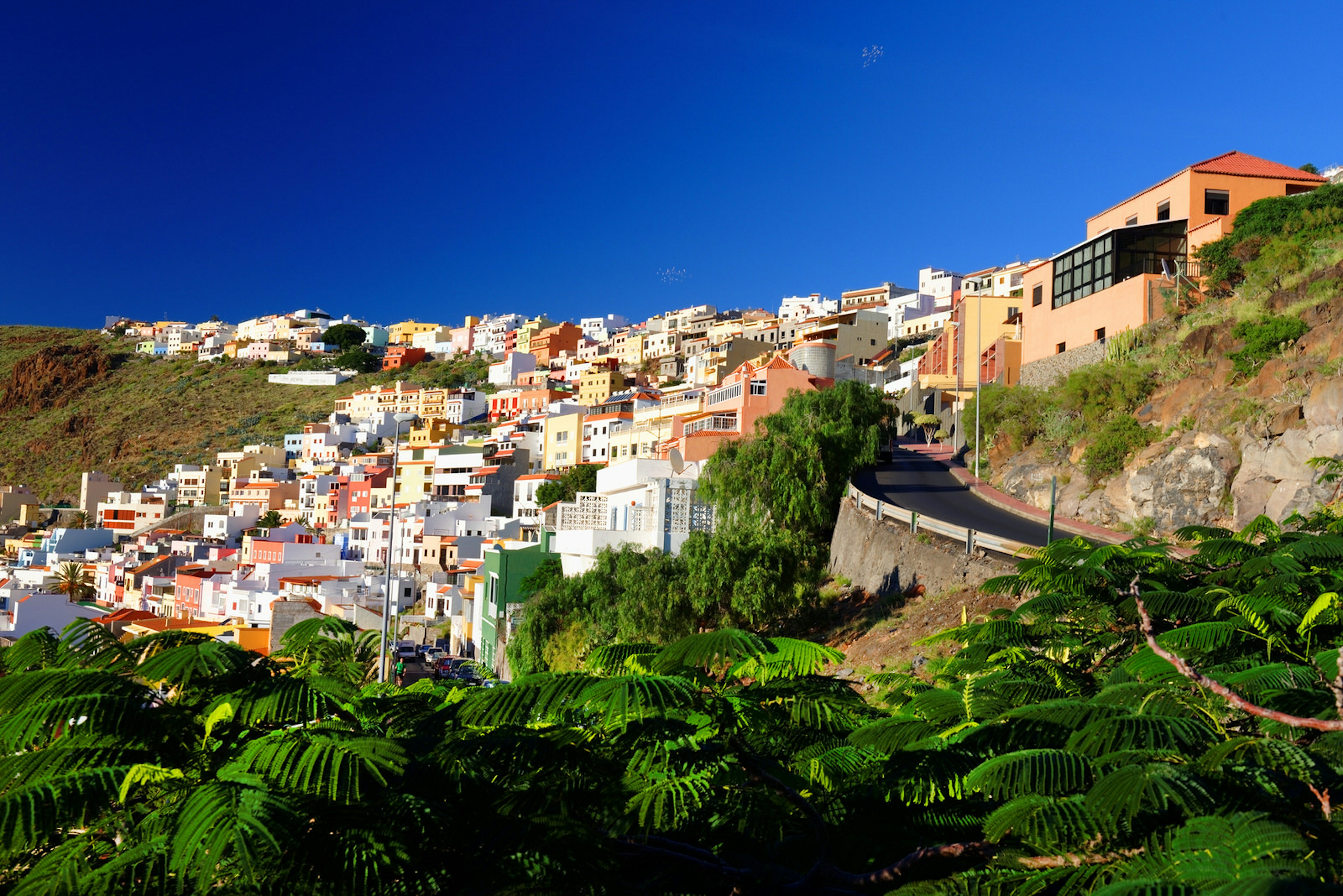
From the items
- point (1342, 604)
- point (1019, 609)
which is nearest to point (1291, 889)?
point (1342, 604)

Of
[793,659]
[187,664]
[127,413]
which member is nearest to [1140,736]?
[793,659]

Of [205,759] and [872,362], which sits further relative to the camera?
[872,362]

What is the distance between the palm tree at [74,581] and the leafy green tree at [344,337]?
103512 millimetres

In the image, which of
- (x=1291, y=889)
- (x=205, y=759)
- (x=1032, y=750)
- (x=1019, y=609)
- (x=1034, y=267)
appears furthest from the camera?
(x=1034, y=267)

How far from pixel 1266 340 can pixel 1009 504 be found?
26.6ft

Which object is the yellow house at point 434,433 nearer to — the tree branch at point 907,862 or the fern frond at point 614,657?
the fern frond at point 614,657

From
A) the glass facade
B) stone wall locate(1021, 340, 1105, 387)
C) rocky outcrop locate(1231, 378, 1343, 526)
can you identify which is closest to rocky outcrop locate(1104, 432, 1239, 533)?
rocky outcrop locate(1231, 378, 1343, 526)

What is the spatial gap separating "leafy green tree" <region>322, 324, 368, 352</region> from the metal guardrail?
163 m

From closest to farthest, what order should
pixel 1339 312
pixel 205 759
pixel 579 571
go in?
pixel 205 759
pixel 1339 312
pixel 579 571

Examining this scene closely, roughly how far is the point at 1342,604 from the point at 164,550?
8617 centimetres

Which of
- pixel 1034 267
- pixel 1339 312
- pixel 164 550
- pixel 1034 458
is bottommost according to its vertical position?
pixel 164 550

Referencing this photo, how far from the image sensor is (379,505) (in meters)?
87.3

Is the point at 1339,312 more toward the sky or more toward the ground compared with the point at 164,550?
more toward the sky

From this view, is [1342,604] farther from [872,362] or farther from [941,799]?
[872,362]
